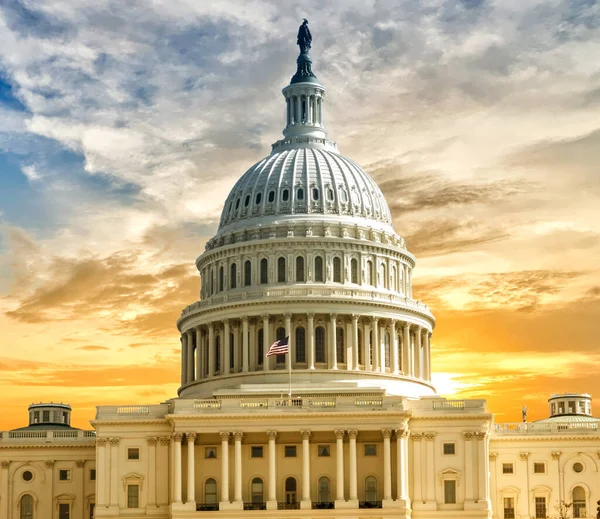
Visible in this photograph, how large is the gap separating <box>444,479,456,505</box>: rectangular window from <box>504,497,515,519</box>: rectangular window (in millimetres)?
Result: 15082

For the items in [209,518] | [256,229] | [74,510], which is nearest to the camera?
[209,518]

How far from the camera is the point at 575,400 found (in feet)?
595

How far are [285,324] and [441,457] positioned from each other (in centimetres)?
2613

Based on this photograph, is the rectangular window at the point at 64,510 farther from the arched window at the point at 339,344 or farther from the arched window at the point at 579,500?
the arched window at the point at 579,500

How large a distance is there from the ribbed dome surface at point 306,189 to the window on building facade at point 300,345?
45.8 feet

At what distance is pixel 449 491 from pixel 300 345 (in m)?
26.9

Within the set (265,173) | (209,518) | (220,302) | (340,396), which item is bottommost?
(209,518)

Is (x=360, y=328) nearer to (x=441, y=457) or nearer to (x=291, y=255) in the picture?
(x=291, y=255)

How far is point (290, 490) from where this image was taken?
146 meters

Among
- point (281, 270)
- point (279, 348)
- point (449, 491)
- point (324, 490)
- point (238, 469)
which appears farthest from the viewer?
point (281, 270)

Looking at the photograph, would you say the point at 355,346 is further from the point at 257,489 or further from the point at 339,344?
the point at 257,489

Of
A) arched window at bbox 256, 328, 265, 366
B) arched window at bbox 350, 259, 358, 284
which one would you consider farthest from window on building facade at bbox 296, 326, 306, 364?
arched window at bbox 350, 259, 358, 284

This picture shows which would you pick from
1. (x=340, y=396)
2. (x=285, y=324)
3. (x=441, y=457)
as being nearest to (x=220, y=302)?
(x=285, y=324)

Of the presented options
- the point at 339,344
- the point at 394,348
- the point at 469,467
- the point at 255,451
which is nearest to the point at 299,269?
the point at 339,344
